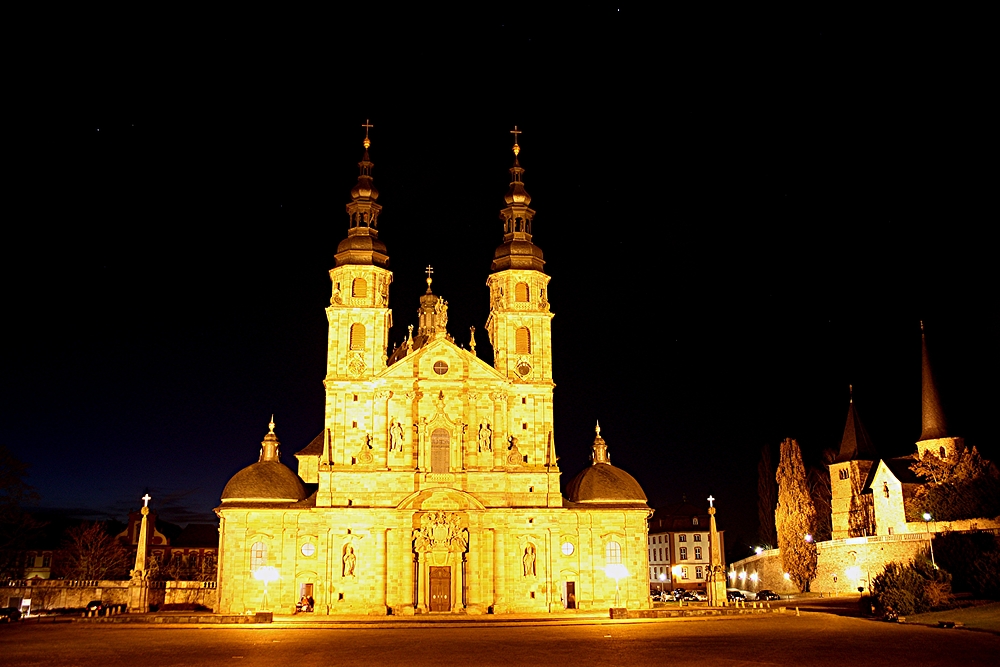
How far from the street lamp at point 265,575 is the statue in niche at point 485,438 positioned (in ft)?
43.7

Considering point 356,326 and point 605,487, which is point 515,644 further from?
point 356,326

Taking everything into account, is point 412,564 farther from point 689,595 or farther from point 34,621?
point 689,595

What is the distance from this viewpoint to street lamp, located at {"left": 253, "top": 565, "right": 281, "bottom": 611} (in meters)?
51.2

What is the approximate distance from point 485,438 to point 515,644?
2324 cm

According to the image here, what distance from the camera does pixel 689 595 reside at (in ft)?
221

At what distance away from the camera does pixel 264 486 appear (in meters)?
54.1

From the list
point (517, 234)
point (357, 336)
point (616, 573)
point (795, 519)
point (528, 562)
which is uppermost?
point (517, 234)

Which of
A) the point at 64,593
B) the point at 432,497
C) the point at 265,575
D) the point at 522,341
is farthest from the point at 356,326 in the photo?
the point at 64,593

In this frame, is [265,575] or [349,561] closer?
[265,575]

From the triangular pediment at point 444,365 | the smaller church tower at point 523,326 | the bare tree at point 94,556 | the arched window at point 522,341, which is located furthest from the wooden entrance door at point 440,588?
the bare tree at point 94,556

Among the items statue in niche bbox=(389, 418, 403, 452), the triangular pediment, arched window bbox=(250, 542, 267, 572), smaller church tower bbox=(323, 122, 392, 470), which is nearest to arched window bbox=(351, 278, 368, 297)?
smaller church tower bbox=(323, 122, 392, 470)

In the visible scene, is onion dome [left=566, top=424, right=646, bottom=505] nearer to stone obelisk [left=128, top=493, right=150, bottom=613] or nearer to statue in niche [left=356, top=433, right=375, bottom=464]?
statue in niche [left=356, top=433, right=375, bottom=464]

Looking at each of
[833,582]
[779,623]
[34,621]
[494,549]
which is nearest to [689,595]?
[833,582]

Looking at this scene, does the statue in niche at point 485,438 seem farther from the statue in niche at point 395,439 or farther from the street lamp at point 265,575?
the street lamp at point 265,575
